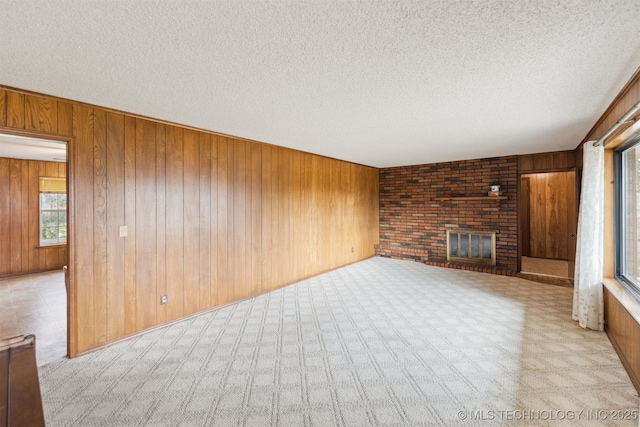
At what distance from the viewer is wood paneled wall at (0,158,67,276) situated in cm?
571

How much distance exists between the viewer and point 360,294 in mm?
4496

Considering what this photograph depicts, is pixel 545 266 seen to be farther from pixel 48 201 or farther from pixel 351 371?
pixel 48 201

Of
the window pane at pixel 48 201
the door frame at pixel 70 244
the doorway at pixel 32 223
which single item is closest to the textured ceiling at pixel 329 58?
the door frame at pixel 70 244

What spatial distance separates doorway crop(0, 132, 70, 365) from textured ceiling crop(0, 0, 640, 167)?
3.50 metres

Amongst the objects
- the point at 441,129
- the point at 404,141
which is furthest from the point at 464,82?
the point at 404,141

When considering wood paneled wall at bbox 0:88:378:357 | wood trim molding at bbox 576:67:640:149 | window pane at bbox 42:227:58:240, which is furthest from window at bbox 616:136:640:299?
window pane at bbox 42:227:58:240

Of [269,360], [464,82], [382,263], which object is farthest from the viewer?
[382,263]

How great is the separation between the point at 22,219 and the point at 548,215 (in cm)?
1188

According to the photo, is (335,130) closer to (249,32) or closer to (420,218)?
(249,32)

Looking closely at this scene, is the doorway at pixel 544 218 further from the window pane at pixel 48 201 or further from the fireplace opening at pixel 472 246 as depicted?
the window pane at pixel 48 201

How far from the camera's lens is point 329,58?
1.89 meters

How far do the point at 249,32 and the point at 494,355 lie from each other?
3201mm

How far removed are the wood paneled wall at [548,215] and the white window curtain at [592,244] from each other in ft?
15.0

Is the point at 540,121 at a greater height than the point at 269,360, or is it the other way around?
the point at 540,121
